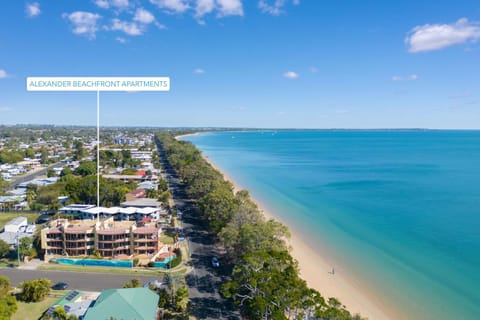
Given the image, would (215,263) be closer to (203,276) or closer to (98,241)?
(203,276)

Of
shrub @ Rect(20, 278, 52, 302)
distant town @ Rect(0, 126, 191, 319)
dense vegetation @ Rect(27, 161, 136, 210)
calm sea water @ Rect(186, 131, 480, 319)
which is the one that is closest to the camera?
distant town @ Rect(0, 126, 191, 319)

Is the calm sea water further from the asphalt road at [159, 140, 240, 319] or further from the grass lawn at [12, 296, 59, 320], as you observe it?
the grass lawn at [12, 296, 59, 320]

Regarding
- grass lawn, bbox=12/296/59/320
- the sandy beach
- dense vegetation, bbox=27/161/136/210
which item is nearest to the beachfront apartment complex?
grass lawn, bbox=12/296/59/320

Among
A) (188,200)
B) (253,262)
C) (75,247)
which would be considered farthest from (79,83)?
(188,200)

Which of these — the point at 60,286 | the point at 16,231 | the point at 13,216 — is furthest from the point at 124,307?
the point at 13,216

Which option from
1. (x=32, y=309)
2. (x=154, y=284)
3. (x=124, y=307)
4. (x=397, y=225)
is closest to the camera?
(x=124, y=307)

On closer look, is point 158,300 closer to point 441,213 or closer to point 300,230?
point 300,230
